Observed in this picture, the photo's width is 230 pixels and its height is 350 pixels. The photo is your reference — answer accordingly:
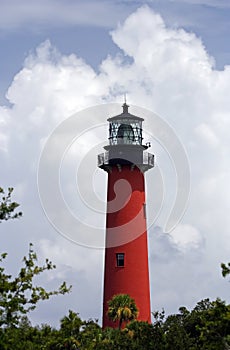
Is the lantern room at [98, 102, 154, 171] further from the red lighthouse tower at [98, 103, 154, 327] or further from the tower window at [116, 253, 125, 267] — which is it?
the tower window at [116, 253, 125, 267]

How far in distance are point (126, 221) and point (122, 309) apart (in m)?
7.88

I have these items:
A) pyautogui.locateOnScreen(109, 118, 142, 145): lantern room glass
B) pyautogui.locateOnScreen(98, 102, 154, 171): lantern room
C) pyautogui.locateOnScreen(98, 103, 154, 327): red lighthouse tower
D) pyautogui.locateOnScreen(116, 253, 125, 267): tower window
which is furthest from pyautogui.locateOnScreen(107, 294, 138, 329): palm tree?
pyautogui.locateOnScreen(109, 118, 142, 145): lantern room glass

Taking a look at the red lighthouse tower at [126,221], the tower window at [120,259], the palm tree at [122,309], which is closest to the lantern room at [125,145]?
the red lighthouse tower at [126,221]

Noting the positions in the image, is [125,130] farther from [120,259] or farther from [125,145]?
[120,259]

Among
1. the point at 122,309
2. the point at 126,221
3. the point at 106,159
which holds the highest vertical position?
the point at 106,159

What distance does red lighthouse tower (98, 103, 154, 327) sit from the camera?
69250 millimetres

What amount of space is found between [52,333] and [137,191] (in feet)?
129

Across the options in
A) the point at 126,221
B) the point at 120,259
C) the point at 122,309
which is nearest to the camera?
the point at 122,309

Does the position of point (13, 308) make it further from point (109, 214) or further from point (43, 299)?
point (109, 214)

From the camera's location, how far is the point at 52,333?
32469 millimetres

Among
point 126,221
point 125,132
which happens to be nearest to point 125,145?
point 125,132

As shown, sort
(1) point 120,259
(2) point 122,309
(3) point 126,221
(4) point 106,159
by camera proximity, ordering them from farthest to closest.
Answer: (4) point 106,159 < (3) point 126,221 < (1) point 120,259 < (2) point 122,309

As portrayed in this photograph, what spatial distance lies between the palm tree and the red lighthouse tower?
102cm

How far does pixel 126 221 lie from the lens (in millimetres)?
70312
